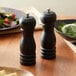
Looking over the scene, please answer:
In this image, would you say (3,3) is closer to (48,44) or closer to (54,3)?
(54,3)

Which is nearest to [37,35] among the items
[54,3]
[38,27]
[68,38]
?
[38,27]

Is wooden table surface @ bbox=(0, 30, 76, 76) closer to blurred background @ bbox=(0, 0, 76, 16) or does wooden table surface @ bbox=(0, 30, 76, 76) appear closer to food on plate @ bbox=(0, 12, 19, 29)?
food on plate @ bbox=(0, 12, 19, 29)

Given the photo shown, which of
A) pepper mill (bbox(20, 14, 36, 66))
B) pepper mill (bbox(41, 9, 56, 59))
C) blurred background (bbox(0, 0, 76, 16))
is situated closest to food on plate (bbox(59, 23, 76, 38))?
pepper mill (bbox(41, 9, 56, 59))

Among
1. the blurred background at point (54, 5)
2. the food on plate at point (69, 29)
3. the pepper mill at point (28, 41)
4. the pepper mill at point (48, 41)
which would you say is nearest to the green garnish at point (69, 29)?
the food on plate at point (69, 29)

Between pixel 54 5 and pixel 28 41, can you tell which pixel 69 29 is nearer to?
pixel 28 41

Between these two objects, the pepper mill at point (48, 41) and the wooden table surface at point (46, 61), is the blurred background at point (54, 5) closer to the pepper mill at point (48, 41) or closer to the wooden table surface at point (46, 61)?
the wooden table surface at point (46, 61)

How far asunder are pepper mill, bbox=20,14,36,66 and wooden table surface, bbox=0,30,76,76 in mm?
27

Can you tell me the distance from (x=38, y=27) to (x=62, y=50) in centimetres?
36

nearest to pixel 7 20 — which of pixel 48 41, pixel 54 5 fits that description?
pixel 48 41

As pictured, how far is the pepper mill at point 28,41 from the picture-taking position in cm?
102

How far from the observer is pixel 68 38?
126 centimetres

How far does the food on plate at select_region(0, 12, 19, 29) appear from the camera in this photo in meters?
1.51

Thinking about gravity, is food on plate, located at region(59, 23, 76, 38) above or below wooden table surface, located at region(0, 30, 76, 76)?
above

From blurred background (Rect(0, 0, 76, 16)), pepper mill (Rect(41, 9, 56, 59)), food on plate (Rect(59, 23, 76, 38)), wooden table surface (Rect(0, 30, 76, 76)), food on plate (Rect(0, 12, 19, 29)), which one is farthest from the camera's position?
blurred background (Rect(0, 0, 76, 16))
